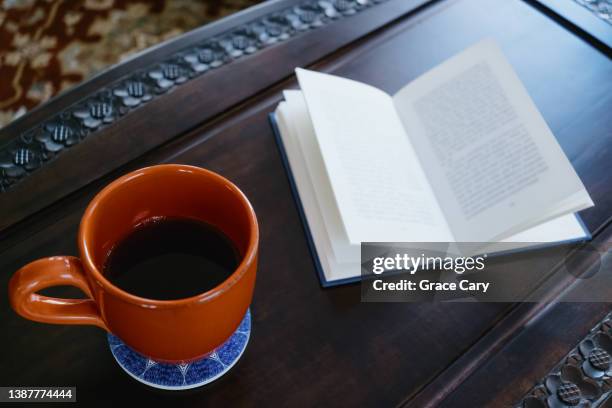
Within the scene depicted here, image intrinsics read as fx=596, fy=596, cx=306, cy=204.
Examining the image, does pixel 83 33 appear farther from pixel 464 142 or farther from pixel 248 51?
pixel 464 142

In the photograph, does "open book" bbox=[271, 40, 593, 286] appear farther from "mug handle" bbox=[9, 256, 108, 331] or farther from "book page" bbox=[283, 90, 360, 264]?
"mug handle" bbox=[9, 256, 108, 331]

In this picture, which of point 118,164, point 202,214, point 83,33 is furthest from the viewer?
point 83,33

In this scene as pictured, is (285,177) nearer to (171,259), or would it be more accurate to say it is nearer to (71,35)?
(171,259)

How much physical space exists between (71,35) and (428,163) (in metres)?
0.92

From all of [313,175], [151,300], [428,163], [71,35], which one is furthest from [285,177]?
[71,35]

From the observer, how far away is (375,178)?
504mm

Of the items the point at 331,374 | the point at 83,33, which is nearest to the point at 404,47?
the point at 331,374

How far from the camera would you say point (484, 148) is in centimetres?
53

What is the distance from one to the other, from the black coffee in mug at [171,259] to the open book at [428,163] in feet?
0.34

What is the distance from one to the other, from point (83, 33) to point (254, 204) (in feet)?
Result: 2.83

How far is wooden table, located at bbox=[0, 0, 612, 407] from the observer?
42 cm

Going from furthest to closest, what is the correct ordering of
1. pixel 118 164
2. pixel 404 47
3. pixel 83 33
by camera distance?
1. pixel 83 33
2. pixel 404 47
3. pixel 118 164

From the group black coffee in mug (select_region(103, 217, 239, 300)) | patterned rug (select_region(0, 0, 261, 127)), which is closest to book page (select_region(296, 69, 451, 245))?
black coffee in mug (select_region(103, 217, 239, 300))

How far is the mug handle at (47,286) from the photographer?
0.33 metres
